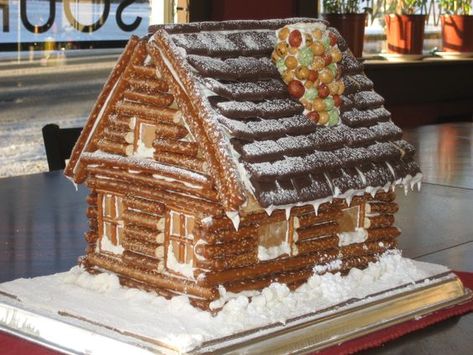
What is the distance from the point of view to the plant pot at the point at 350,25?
6660 millimetres

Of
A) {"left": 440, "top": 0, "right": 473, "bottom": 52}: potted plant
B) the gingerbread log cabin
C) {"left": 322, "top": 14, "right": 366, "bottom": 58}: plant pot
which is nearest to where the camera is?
the gingerbread log cabin

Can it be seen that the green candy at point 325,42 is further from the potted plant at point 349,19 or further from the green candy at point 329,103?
the potted plant at point 349,19

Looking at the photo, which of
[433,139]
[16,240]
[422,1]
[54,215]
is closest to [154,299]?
[16,240]

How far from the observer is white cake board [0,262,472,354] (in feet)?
4.00

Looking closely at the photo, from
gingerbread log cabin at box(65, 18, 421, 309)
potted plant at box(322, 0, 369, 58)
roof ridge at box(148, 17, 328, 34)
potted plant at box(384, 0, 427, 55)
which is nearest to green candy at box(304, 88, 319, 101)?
gingerbread log cabin at box(65, 18, 421, 309)

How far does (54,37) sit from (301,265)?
14.9 ft

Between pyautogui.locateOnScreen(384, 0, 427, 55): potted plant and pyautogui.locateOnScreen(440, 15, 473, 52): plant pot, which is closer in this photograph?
pyautogui.locateOnScreen(384, 0, 427, 55): potted plant

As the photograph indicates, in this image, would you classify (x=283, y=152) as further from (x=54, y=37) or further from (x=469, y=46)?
(x=469, y=46)

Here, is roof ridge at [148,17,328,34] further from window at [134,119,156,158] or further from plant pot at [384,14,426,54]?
plant pot at [384,14,426,54]

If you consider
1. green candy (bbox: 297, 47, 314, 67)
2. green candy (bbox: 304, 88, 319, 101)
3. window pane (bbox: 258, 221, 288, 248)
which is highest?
green candy (bbox: 297, 47, 314, 67)

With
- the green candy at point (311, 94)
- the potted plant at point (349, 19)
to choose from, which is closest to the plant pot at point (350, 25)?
the potted plant at point (349, 19)

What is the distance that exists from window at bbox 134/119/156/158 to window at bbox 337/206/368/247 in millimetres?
300

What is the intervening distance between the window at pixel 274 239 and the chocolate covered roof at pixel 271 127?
0.08 m

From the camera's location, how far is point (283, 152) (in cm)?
134
